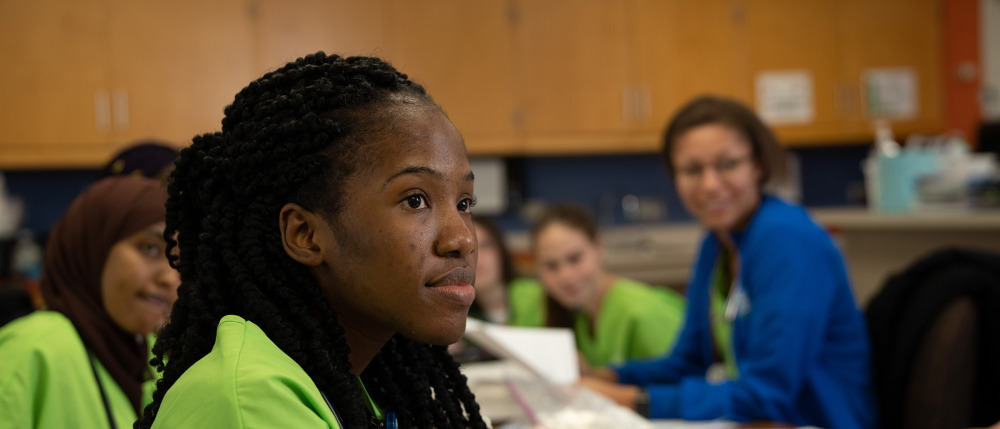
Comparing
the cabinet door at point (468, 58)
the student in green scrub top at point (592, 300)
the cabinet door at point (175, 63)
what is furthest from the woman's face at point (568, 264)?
the cabinet door at point (175, 63)

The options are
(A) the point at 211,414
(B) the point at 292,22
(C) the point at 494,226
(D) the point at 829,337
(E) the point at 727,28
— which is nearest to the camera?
(A) the point at 211,414

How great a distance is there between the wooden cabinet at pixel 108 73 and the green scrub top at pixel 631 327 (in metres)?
2.81

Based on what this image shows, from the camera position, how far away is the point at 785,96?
5.21 metres

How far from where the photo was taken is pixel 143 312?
121 centimetres

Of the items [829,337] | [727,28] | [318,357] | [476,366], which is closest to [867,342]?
[829,337]

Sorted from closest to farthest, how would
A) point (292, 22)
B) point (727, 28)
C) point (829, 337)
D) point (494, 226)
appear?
point (829, 337) → point (494, 226) → point (292, 22) → point (727, 28)

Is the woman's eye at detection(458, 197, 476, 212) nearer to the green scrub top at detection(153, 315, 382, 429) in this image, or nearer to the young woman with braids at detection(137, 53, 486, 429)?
the young woman with braids at detection(137, 53, 486, 429)

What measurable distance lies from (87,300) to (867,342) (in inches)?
58.6

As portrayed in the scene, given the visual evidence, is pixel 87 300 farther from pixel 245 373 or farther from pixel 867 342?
pixel 867 342

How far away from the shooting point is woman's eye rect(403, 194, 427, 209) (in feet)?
2.32

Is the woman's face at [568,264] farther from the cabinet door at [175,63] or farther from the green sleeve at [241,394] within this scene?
the cabinet door at [175,63]

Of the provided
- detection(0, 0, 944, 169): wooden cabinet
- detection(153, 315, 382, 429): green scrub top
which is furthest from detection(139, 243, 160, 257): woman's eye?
detection(0, 0, 944, 169): wooden cabinet

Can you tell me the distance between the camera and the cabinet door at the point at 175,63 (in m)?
4.45

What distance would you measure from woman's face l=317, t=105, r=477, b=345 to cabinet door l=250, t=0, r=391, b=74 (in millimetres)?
4067
